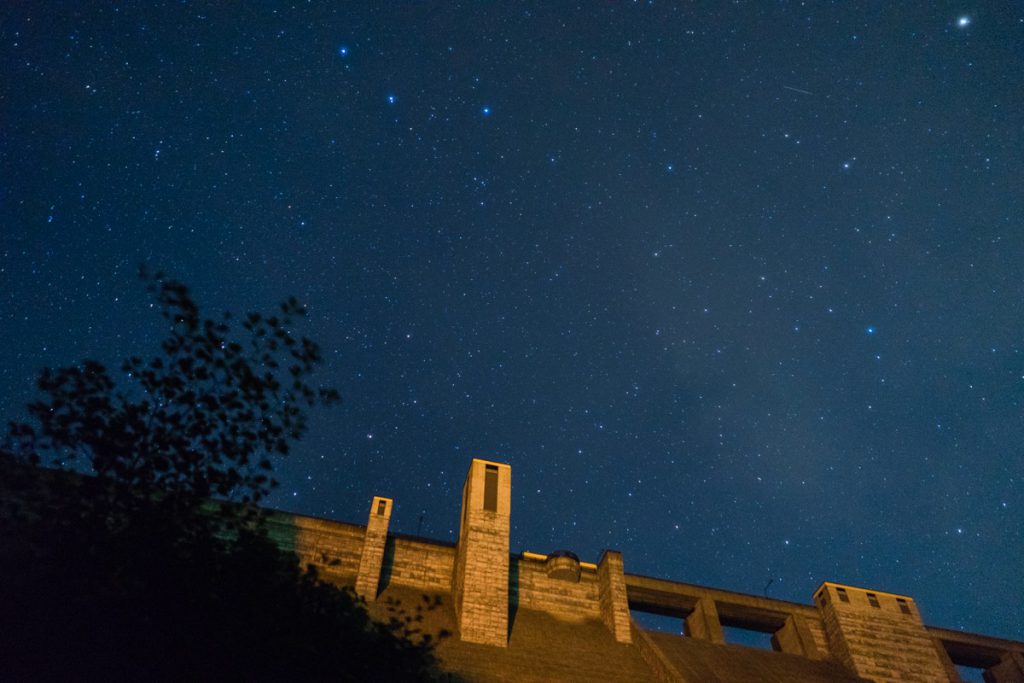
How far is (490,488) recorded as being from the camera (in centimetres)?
2541

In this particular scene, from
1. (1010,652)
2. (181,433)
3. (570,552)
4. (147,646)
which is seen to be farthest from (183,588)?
(1010,652)

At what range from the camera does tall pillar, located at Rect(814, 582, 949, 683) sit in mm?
26000

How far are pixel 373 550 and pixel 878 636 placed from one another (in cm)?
2218

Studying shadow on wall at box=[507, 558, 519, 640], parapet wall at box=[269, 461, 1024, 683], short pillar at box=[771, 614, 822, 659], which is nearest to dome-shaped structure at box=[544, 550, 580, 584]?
parapet wall at box=[269, 461, 1024, 683]

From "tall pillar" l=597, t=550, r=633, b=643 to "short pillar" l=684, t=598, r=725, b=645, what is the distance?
4.93 metres

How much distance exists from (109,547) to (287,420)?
4035 millimetres

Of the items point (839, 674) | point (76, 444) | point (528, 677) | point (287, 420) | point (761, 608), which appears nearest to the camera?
point (76, 444)

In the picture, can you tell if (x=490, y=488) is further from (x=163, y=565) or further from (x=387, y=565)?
(x=163, y=565)

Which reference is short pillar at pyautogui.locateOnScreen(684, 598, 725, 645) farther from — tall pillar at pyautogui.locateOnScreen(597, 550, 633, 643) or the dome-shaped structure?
the dome-shaped structure

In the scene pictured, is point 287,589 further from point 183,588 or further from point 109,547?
point 109,547

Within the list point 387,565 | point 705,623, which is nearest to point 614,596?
point 705,623

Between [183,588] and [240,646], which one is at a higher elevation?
[183,588]

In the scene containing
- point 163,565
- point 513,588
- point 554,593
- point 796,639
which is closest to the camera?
point 163,565

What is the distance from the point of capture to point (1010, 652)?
30234 mm
